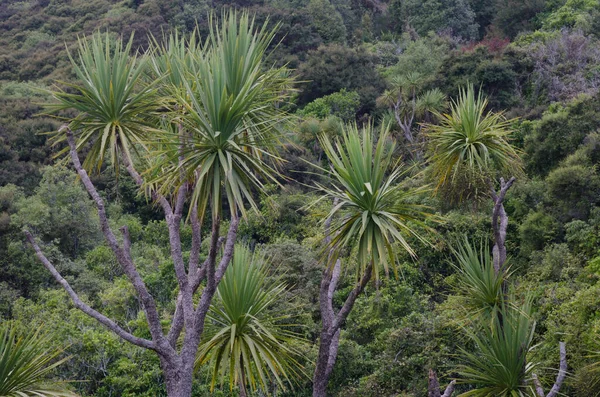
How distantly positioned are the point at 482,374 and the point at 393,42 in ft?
117

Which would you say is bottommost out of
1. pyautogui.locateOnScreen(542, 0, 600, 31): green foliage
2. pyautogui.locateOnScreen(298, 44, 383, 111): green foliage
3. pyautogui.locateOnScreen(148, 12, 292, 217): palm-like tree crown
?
pyautogui.locateOnScreen(148, 12, 292, 217): palm-like tree crown

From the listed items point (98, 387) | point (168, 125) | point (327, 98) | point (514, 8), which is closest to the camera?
point (168, 125)

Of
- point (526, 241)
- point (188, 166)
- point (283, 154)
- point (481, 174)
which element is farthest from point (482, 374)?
point (283, 154)

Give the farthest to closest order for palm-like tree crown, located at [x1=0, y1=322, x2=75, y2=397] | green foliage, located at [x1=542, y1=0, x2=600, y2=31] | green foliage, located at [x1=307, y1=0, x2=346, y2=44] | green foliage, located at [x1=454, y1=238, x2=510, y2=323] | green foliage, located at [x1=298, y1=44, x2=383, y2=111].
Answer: green foliage, located at [x1=307, y1=0, x2=346, y2=44], green foliage, located at [x1=298, y1=44, x2=383, y2=111], green foliage, located at [x1=542, y1=0, x2=600, y2=31], green foliage, located at [x1=454, y1=238, x2=510, y2=323], palm-like tree crown, located at [x1=0, y1=322, x2=75, y2=397]

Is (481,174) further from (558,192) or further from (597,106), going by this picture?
(597,106)

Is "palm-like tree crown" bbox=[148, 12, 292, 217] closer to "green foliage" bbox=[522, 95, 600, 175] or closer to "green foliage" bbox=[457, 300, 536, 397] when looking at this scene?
"green foliage" bbox=[457, 300, 536, 397]

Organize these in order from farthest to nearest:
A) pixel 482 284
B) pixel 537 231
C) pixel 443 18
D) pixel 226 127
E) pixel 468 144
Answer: pixel 443 18
pixel 537 231
pixel 468 144
pixel 482 284
pixel 226 127

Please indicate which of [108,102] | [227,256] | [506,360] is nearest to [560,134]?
[506,360]

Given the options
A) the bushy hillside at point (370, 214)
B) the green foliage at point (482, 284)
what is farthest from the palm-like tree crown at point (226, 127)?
the green foliage at point (482, 284)

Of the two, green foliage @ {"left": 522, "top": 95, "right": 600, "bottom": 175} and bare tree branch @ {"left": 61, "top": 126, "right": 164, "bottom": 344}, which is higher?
green foliage @ {"left": 522, "top": 95, "right": 600, "bottom": 175}

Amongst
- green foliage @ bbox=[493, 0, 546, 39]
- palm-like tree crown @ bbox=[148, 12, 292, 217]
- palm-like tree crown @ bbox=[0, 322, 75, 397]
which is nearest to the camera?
palm-like tree crown @ bbox=[148, 12, 292, 217]

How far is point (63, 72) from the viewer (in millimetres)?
33531

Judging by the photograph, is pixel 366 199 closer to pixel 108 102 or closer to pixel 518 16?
pixel 108 102

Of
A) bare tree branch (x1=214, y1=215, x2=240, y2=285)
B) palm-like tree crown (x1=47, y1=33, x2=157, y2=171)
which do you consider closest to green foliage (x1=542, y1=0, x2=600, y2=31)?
palm-like tree crown (x1=47, y1=33, x2=157, y2=171)
